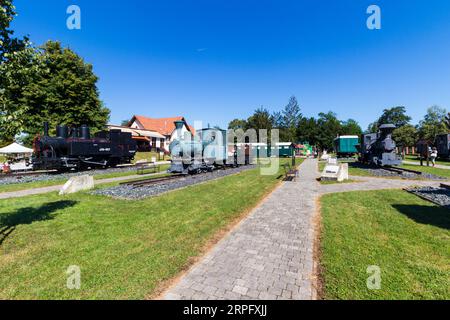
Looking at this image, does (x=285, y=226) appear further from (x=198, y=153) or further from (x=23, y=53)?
(x=198, y=153)

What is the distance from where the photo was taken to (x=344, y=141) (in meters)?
39.6

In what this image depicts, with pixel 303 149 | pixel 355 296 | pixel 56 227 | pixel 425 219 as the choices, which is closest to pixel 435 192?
pixel 425 219

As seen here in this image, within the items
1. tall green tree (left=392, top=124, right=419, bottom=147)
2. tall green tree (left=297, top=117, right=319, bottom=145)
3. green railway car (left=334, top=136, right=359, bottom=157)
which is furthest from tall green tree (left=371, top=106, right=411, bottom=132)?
green railway car (left=334, top=136, right=359, bottom=157)

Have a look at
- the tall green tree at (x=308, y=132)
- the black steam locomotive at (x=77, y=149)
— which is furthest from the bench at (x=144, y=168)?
the tall green tree at (x=308, y=132)

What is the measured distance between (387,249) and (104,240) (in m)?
6.56

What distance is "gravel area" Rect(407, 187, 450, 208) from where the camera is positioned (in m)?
8.19

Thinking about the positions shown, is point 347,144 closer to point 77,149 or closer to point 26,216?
point 77,149

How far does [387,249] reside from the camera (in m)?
4.57

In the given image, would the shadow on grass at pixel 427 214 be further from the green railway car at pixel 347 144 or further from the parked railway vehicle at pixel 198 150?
the green railway car at pixel 347 144

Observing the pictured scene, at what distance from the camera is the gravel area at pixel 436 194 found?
26.9 feet

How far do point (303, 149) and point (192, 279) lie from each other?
54.5 m

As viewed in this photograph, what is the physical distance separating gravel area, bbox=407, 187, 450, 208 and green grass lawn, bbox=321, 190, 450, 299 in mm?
663

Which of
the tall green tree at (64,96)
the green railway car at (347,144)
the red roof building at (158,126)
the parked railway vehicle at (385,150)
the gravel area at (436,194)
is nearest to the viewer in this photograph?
the gravel area at (436,194)

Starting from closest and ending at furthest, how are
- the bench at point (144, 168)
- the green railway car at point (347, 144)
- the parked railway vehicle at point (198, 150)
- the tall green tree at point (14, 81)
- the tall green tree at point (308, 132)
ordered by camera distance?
the tall green tree at point (14, 81)
the parked railway vehicle at point (198, 150)
the bench at point (144, 168)
the green railway car at point (347, 144)
the tall green tree at point (308, 132)
